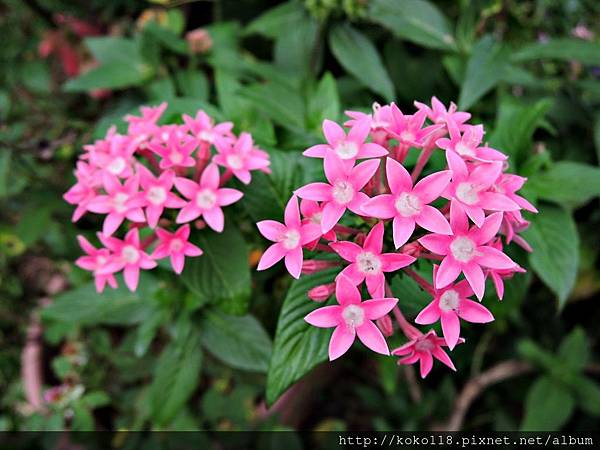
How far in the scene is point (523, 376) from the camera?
4.83 feet

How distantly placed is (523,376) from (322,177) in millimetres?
1054

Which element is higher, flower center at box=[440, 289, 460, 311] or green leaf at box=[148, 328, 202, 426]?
flower center at box=[440, 289, 460, 311]

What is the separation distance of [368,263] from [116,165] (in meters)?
0.40

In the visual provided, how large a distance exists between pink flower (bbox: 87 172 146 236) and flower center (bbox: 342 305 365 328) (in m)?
0.31

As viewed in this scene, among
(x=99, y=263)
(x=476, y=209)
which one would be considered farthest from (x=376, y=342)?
(x=99, y=263)

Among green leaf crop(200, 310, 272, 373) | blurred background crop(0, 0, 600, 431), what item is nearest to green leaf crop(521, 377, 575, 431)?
blurred background crop(0, 0, 600, 431)

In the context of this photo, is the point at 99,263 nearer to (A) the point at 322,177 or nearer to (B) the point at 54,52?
(A) the point at 322,177

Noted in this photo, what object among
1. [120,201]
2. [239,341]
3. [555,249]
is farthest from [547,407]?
[120,201]

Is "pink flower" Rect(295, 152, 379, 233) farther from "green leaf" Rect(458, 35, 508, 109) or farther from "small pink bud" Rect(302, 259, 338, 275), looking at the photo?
"green leaf" Rect(458, 35, 508, 109)

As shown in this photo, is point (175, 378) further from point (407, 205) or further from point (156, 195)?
point (407, 205)

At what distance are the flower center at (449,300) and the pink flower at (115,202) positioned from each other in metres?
0.41

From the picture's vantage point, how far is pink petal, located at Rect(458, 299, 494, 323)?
0.58 meters

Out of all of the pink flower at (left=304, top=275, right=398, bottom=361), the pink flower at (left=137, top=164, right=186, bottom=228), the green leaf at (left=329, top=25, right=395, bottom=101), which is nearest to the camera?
the pink flower at (left=304, top=275, right=398, bottom=361)

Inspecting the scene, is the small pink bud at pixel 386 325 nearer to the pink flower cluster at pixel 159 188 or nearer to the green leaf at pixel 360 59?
the pink flower cluster at pixel 159 188
